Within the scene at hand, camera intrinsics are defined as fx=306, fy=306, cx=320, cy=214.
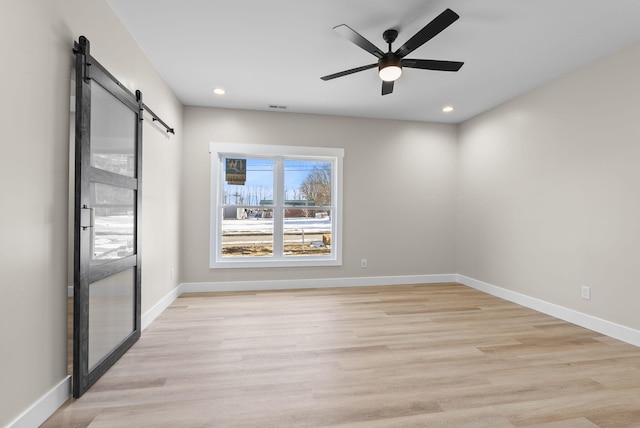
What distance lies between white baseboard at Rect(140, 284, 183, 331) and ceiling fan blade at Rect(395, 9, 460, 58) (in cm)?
334

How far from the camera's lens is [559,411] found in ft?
5.74

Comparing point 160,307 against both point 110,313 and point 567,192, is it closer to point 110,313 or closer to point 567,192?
point 110,313

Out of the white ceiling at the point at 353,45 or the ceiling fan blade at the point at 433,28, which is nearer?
the ceiling fan blade at the point at 433,28

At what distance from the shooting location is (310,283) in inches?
184

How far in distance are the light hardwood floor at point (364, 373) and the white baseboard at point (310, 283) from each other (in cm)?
85

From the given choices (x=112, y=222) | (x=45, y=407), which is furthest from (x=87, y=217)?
(x=45, y=407)

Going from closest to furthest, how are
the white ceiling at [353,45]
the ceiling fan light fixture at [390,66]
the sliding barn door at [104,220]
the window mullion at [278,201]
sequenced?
1. the sliding barn door at [104,220]
2. the white ceiling at [353,45]
3. the ceiling fan light fixture at [390,66]
4. the window mullion at [278,201]

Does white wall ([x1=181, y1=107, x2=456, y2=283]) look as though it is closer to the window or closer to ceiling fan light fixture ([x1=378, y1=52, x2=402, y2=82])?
the window

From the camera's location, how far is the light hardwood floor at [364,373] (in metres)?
1.70

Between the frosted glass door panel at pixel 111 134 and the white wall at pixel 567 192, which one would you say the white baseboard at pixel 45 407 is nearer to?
the frosted glass door panel at pixel 111 134

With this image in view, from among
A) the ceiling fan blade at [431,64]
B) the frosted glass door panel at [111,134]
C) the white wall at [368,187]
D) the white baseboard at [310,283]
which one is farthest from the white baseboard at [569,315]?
the frosted glass door panel at [111,134]

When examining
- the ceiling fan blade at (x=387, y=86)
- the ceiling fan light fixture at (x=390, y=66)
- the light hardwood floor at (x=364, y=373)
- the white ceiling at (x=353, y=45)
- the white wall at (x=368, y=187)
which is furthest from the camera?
the white wall at (x=368, y=187)

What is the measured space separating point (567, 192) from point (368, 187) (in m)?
2.46

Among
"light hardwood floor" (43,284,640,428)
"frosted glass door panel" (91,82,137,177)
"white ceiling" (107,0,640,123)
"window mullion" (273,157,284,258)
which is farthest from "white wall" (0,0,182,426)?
"window mullion" (273,157,284,258)
